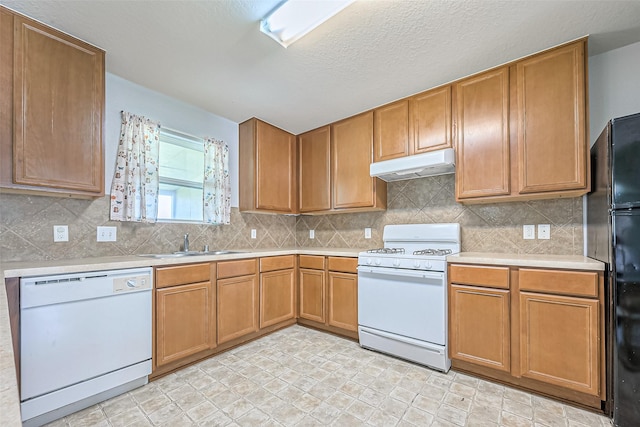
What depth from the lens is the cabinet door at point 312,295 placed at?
3133 millimetres

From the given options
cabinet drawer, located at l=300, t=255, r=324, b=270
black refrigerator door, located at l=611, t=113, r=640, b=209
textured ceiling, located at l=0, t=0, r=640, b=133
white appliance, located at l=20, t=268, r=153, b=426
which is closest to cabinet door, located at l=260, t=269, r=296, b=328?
cabinet drawer, located at l=300, t=255, r=324, b=270

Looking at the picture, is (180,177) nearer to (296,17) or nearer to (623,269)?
(296,17)

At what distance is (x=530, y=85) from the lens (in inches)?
85.4

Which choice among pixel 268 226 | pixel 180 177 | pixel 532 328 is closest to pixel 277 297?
pixel 268 226

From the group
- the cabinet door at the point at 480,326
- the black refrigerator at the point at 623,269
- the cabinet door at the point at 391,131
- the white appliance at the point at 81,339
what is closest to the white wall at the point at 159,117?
the white appliance at the point at 81,339

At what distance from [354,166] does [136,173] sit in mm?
2093

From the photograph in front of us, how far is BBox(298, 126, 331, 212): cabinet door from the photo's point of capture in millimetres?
3498

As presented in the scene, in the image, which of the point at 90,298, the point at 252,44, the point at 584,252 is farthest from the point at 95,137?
the point at 584,252

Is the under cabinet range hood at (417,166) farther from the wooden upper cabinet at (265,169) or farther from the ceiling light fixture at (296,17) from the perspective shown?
the ceiling light fixture at (296,17)

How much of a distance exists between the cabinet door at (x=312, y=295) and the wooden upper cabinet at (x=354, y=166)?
0.82 m

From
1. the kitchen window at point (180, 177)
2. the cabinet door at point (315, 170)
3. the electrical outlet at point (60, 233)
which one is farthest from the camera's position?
the cabinet door at point (315, 170)

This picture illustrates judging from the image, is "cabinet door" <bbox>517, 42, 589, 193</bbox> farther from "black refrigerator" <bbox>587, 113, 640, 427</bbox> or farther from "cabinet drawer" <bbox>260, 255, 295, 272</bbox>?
"cabinet drawer" <bbox>260, 255, 295, 272</bbox>

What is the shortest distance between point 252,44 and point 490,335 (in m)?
2.65

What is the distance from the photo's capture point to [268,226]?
373 cm
